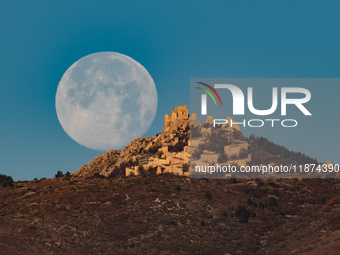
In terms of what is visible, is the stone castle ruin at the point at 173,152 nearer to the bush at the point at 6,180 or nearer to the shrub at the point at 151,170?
the shrub at the point at 151,170

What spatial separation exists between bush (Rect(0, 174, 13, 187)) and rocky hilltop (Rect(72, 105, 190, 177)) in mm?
34762

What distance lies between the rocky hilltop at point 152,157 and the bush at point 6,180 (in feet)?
114

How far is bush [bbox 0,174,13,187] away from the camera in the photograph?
114 meters

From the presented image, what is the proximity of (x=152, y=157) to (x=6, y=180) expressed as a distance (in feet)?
146

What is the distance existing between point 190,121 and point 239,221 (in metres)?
101

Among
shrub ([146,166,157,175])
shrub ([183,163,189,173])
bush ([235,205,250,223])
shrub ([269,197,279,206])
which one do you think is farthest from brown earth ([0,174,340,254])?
shrub ([146,166,157,175])

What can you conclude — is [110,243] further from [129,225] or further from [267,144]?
[267,144]

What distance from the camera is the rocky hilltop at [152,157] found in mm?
137375

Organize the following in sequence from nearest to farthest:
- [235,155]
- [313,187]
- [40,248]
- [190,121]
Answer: [40,248] < [313,187] < [235,155] < [190,121]

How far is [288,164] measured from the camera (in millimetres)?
144000

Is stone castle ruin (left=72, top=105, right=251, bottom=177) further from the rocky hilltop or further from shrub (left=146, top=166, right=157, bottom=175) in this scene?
shrub (left=146, top=166, right=157, bottom=175)

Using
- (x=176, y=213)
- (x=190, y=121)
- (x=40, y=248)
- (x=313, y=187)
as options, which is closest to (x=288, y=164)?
(x=313, y=187)
